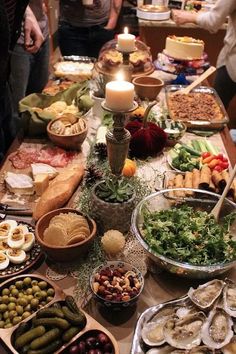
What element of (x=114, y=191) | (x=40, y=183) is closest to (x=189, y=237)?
(x=114, y=191)

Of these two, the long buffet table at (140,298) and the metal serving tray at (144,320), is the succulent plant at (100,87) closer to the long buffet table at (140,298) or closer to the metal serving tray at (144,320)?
the long buffet table at (140,298)

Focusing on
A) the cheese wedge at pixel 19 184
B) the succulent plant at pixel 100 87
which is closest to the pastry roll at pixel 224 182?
the cheese wedge at pixel 19 184

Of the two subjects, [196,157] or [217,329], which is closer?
[217,329]

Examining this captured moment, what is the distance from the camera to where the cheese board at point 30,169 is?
147 centimetres

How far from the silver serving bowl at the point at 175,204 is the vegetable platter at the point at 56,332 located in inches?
10.5

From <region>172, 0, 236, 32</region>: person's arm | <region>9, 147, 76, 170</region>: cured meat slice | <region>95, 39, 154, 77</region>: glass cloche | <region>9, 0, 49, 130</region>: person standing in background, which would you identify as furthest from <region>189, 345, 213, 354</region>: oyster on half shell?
<region>172, 0, 236, 32</region>: person's arm

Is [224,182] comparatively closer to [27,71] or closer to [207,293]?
[207,293]

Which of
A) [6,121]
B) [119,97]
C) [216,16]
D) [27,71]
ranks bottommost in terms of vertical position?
[6,121]

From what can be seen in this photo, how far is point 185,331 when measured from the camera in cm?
97

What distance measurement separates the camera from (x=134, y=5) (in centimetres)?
531

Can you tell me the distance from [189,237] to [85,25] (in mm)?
2455

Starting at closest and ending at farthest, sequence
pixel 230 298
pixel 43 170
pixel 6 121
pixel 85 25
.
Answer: pixel 230 298
pixel 43 170
pixel 6 121
pixel 85 25

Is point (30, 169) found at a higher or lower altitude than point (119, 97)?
lower

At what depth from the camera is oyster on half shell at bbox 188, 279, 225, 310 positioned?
40.5 inches
